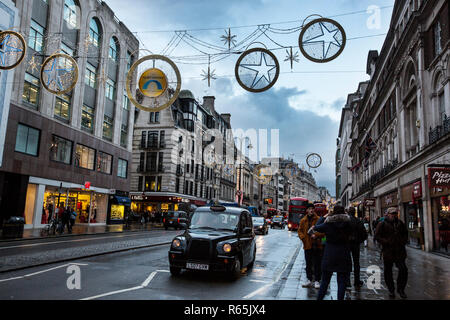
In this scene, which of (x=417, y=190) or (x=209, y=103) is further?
(x=209, y=103)

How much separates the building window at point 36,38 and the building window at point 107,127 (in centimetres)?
1102

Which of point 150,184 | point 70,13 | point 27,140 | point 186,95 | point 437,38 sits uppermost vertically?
point 186,95

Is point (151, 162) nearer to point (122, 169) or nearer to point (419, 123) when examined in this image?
point (122, 169)

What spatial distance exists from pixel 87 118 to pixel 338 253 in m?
31.1

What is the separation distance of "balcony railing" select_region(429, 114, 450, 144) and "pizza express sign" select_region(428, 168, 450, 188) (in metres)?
1.81

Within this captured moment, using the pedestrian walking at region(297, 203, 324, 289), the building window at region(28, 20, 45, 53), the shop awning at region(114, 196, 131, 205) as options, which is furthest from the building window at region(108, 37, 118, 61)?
the pedestrian walking at region(297, 203, 324, 289)

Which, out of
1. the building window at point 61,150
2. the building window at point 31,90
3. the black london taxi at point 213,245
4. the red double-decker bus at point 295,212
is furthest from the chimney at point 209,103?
the black london taxi at point 213,245

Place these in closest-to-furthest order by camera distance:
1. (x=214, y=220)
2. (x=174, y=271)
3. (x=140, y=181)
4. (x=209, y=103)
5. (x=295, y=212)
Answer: (x=174, y=271)
(x=214, y=220)
(x=295, y=212)
(x=140, y=181)
(x=209, y=103)

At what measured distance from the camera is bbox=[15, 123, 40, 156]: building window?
2445 cm

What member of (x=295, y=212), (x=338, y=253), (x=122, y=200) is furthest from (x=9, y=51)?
(x=295, y=212)

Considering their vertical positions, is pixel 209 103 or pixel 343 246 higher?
pixel 209 103

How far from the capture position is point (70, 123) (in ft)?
98.5

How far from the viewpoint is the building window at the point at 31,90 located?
24875 millimetres

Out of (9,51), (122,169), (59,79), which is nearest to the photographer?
(59,79)
